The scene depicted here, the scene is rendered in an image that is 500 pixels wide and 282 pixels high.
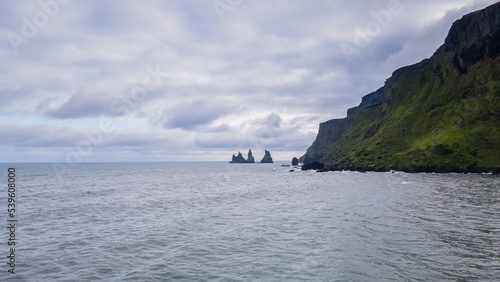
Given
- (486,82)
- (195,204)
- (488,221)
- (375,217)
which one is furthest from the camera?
(486,82)

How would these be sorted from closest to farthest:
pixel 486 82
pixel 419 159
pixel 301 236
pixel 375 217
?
pixel 301 236 < pixel 375 217 < pixel 419 159 < pixel 486 82

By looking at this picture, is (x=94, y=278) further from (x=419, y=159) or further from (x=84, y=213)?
(x=419, y=159)

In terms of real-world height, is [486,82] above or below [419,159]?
above

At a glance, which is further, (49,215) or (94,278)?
(49,215)

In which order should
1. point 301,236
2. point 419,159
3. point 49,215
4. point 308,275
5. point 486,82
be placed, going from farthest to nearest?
point 486,82, point 419,159, point 49,215, point 301,236, point 308,275

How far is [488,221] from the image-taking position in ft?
103

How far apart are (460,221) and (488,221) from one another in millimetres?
2799

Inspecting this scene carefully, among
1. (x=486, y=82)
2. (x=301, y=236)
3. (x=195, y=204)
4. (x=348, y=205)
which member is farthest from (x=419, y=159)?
(x=301, y=236)

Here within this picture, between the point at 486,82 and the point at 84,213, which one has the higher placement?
the point at 486,82

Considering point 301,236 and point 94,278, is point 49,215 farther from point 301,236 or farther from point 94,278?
point 301,236

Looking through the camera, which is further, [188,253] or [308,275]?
[188,253]

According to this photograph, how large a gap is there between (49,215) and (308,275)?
37.9 metres

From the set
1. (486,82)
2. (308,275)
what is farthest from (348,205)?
(486,82)

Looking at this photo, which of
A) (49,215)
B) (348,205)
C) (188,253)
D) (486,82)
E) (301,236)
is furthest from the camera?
(486,82)
